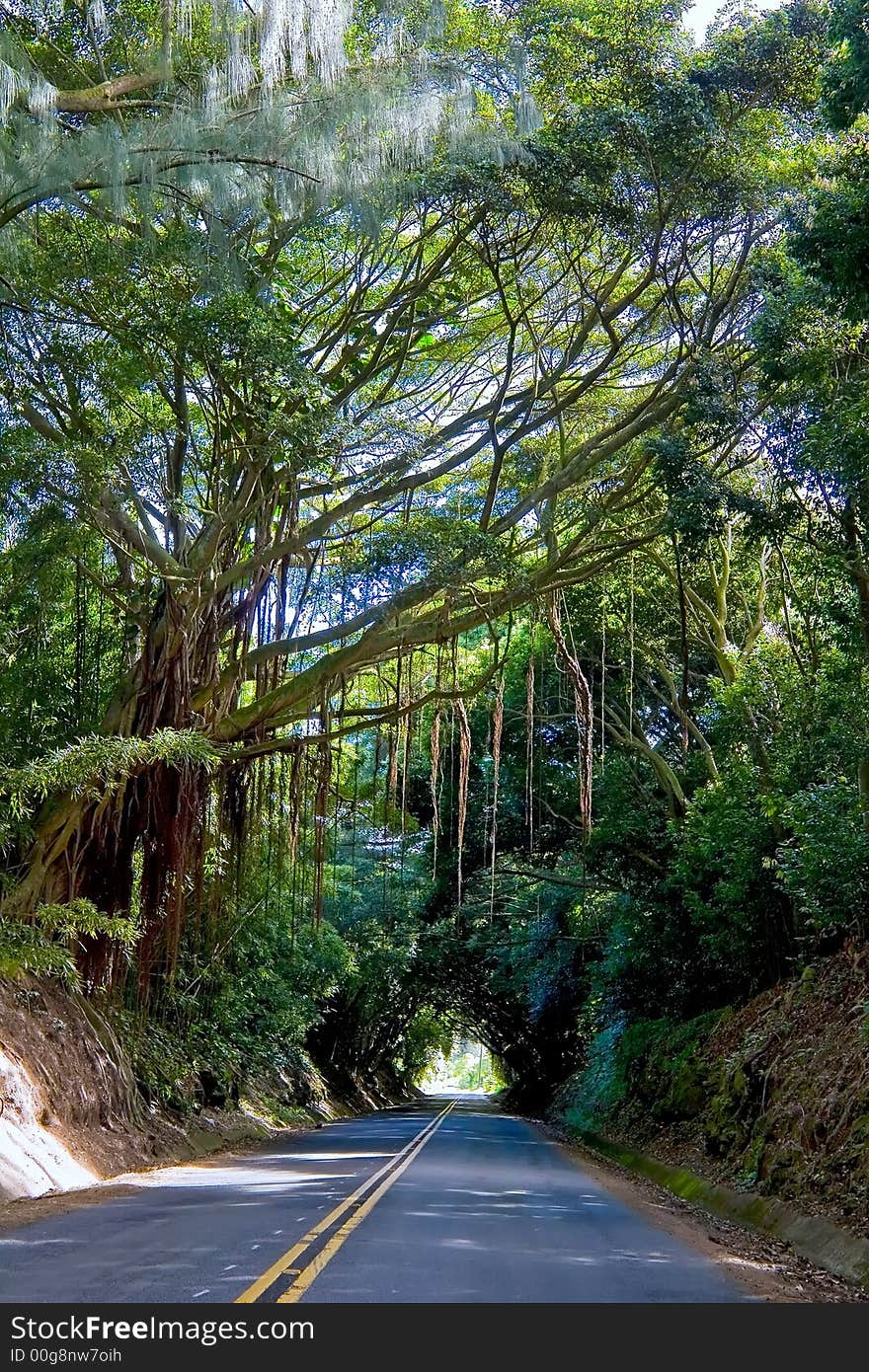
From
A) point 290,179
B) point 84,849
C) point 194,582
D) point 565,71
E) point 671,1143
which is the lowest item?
point 671,1143

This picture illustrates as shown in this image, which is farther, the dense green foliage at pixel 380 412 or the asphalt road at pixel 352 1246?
the dense green foliage at pixel 380 412

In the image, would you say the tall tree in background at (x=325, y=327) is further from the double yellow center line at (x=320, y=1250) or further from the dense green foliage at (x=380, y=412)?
the double yellow center line at (x=320, y=1250)

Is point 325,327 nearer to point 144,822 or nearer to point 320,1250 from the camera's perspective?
point 144,822

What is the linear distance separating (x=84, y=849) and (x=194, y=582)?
11.0 feet

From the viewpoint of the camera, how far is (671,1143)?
56.2 feet

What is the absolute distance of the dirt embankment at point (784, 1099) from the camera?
394 inches

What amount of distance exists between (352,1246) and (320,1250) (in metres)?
0.28

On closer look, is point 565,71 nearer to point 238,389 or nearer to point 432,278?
point 432,278

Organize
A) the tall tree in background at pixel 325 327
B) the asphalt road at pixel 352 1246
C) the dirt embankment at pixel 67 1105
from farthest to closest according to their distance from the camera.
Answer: the dirt embankment at pixel 67 1105 < the tall tree in background at pixel 325 327 < the asphalt road at pixel 352 1246

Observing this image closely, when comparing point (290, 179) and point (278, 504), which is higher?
point (290, 179)

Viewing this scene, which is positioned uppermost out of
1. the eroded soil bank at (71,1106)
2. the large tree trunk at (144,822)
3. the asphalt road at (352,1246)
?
the large tree trunk at (144,822)

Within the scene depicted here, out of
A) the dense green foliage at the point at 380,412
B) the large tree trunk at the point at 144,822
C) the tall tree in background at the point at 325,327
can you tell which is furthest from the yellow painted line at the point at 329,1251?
the tall tree in background at the point at 325,327

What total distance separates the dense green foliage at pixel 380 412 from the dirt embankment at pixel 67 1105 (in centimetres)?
78
